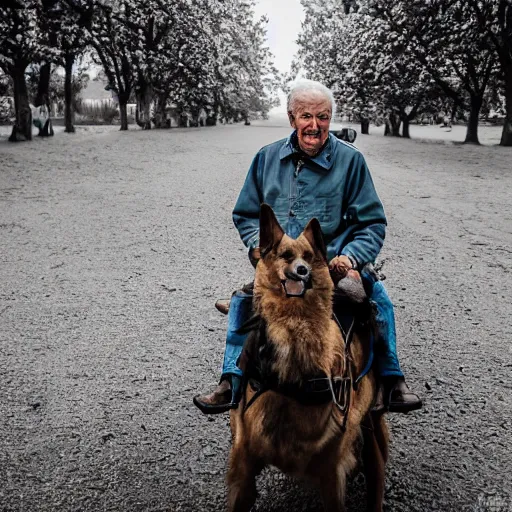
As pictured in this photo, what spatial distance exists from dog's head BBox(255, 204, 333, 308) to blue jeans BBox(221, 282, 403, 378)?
29.0 inches

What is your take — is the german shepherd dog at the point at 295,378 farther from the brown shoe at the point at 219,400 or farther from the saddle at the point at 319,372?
the brown shoe at the point at 219,400

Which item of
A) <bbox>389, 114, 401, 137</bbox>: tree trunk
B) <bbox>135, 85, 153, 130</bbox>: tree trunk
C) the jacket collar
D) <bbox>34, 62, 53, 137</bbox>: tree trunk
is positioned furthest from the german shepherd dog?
<bbox>135, 85, 153, 130</bbox>: tree trunk

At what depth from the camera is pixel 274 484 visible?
3.57 metres

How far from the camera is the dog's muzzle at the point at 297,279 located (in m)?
2.31

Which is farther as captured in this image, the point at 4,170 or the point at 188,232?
the point at 4,170

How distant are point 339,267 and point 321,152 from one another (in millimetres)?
712

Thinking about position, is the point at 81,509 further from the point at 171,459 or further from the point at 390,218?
the point at 390,218

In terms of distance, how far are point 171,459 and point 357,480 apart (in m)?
1.19

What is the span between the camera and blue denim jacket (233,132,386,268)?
315cm

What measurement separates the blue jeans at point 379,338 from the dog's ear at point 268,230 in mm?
771

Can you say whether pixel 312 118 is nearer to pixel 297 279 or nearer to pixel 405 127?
pixel 297 279

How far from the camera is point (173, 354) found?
5.40m

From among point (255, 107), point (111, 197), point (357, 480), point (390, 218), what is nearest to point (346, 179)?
point (357, 480)

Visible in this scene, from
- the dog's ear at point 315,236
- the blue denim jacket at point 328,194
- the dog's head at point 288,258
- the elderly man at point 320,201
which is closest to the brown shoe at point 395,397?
the elderly man at point 320,201
